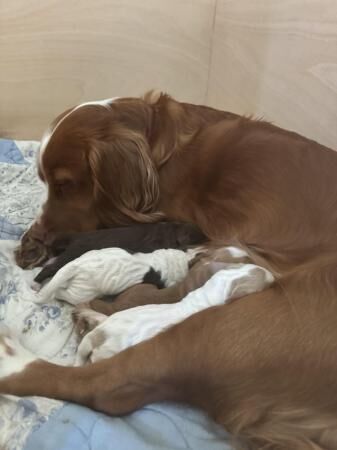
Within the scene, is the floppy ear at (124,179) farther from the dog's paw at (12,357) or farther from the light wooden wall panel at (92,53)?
the light wooden wall panel at (92,53)

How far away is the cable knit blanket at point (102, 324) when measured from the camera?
4.52 ft

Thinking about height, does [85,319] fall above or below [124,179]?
below

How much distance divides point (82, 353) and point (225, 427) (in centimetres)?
40

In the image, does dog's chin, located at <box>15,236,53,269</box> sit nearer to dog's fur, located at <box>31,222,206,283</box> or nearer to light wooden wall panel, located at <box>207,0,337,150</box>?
dog's fur, located at <box>31,222,206,283</box>

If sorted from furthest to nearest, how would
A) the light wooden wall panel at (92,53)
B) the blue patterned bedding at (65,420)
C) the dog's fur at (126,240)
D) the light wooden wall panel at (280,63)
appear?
the light wooden wall panel at (92,53)
the light wooden wall panel at (280,63)
the dog's fur at (126,240)
the blue patterned bedding at (65,420)

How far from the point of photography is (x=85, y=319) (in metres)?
1.69

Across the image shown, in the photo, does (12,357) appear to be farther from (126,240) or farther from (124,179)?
(124,179)

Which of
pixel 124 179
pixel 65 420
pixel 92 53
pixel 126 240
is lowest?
pixel 65 420

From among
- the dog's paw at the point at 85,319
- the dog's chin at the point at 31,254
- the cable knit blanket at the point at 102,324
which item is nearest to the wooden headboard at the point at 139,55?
the cable knit blanket at the point at 102,324

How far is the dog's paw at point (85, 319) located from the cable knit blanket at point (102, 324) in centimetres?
2

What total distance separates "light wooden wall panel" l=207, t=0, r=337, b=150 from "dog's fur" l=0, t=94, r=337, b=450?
1.93ft

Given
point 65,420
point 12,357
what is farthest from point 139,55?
point 65,420

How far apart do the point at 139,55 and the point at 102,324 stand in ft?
6.04

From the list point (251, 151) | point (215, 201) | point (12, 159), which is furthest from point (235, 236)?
point (12, 159)
